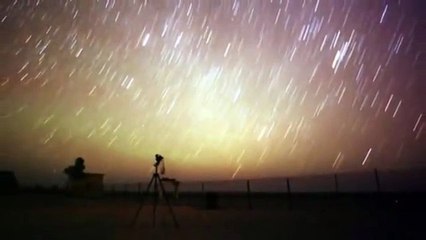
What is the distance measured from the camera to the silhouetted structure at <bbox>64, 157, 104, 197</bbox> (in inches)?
1203

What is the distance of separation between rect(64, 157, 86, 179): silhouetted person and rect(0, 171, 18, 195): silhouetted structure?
8595 mm

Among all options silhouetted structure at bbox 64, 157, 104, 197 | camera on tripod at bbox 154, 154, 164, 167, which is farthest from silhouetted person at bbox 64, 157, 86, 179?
camera on tripod at bbox 154, 154, 164, 167

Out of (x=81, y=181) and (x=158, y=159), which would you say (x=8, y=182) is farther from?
(x=158, y=159)

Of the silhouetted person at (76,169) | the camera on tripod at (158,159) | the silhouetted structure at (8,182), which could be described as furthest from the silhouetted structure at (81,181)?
the camera on tripod at (158,159)

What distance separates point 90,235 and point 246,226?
5.74 m

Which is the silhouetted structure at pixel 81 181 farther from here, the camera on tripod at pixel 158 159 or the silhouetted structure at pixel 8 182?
the camera on tripod at pixel 158 159

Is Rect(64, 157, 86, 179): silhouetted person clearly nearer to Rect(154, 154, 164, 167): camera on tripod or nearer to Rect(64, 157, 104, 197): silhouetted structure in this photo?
Rect(64, 157, 104, 197): silhouetted structure

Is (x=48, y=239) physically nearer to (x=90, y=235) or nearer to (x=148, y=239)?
(x=90, y=235)

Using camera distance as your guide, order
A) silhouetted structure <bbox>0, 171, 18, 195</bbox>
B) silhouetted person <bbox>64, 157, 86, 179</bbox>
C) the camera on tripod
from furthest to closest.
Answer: silhouetted structure <bbox>0, 171, 18, 195</bbox>
silhouetted person <bbox>64, 157, 86, 179</bbox>
the camera on tripod

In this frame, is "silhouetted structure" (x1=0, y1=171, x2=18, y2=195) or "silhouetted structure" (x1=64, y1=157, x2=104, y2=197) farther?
"silhouetted structure" (x1=0, y1=171, x2=18, y2=195)

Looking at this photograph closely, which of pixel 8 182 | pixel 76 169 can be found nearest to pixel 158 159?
pixel 76 169

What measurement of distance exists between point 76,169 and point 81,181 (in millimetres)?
1864

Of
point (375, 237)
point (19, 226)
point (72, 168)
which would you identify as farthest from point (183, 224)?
point (72, 168)

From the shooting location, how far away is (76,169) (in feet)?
100
